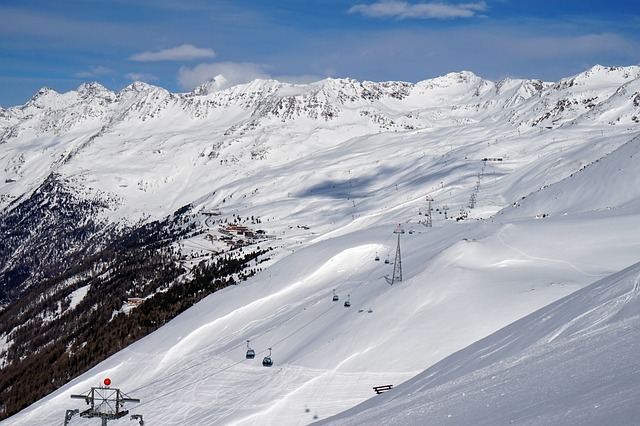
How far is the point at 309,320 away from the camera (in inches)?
2211

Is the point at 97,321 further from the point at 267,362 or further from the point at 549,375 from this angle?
the point at 549,375

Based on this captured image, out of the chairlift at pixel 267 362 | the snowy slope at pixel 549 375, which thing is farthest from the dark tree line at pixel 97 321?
the snowy slope at pixel 549 375

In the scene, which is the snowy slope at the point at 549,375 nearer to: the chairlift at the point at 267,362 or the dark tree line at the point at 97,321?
the chairlift at the point at 267,362

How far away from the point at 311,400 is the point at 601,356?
87.0ft

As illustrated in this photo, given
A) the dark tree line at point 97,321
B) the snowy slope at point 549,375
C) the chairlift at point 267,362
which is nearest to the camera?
the snowy slope at point 549,375

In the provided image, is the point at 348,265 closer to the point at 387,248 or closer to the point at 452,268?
the point at 387,248

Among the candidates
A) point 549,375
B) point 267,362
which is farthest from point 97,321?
point 549,375

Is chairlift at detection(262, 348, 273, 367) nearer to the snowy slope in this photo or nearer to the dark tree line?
the snowy slope

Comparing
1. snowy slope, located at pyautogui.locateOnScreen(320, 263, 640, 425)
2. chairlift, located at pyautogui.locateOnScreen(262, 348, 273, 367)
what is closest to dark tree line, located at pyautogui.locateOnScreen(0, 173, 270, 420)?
chairlift, located at pyautogui.locateOnScreen(262, 348, 273, 367)

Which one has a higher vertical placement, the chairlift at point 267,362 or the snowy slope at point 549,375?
the snowy slope at point 549,375

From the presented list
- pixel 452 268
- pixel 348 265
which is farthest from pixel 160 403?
pixel 348 265

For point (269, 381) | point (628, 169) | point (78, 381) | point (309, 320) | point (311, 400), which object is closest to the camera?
point (311, 400)

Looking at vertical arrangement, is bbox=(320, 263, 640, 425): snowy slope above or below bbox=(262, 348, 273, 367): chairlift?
above

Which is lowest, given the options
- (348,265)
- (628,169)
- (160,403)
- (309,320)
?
(160,403)
